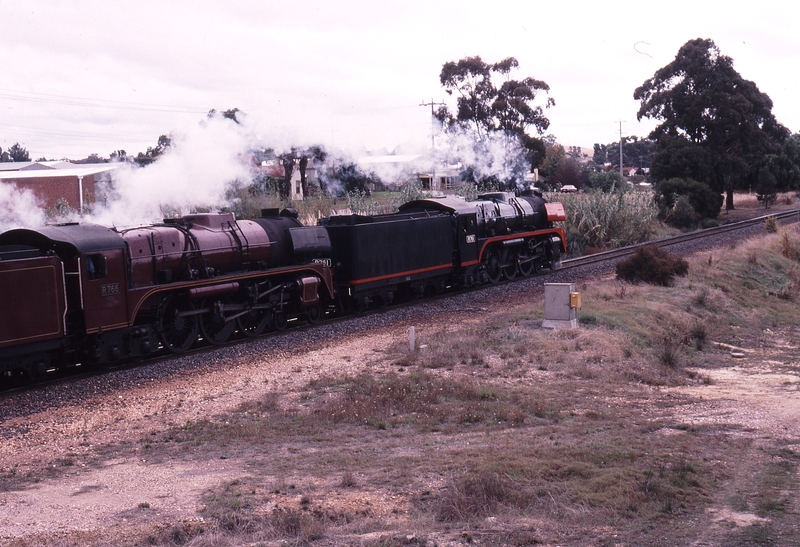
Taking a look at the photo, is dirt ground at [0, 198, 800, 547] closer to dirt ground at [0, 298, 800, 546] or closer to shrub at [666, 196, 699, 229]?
dirt ground at [0, 298, 800, 546]

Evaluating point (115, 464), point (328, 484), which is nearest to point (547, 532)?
point (328, 484)

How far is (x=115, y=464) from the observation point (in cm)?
966

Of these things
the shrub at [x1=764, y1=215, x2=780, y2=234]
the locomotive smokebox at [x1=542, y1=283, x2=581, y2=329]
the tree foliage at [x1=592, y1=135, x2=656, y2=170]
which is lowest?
the locomotive smokebox at [x1=542, y1=283, x2=581, y2=329]

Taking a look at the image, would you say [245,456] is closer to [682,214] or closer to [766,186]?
[682,214]

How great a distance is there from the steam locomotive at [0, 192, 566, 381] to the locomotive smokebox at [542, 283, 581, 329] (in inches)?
209

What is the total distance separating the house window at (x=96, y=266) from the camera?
46.7 ft

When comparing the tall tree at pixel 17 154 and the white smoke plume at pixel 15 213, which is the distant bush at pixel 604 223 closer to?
the white smoke plume at pixel 15 213

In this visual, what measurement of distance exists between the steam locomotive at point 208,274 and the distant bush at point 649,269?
4.35 m

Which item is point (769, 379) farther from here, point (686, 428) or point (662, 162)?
point (662, 162)

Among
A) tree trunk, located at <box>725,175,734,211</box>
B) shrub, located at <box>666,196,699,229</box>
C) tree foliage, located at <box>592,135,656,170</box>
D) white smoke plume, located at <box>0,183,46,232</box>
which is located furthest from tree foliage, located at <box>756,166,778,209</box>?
tree foliage, located at <box>592,135,656,170</box>

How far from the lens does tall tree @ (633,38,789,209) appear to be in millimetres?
55906

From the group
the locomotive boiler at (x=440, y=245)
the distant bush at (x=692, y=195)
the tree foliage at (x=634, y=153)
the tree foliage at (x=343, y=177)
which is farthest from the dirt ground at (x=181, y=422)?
the tree foliage at (x=634, y=153)

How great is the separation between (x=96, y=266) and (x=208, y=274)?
3.00 m

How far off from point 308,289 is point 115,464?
9919 mm
